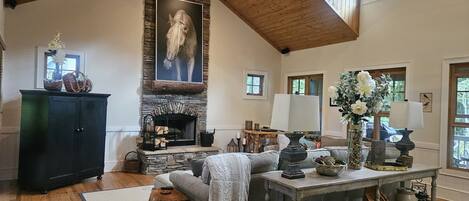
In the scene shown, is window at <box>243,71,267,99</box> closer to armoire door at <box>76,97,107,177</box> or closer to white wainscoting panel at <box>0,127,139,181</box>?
white wainscoting panel at <box>0,127,139,181</box>

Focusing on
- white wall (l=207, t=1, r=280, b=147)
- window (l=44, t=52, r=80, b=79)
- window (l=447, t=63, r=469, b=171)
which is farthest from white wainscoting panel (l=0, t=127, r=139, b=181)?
window (l=447, t=63, r=469, b=171)

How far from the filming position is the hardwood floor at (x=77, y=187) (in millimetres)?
4551

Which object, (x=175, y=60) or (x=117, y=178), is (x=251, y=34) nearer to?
(x=175, y=60)

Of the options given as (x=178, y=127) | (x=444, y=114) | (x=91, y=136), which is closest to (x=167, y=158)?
(x=178, y=127)

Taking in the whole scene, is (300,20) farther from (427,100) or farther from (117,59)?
(117,59)

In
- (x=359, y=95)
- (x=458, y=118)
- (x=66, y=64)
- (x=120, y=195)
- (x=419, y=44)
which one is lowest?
(x=120, y=195)

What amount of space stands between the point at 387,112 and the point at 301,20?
247 centimetres

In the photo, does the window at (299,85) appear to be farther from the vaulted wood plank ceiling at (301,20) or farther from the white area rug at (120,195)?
the white area rug at (120,195)

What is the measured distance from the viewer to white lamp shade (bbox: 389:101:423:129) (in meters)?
3.58

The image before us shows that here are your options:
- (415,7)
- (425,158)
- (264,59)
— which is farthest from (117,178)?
(415,7)

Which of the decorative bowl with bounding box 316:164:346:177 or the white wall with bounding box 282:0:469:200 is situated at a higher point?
the white wall with bounding box 282:0:469:200

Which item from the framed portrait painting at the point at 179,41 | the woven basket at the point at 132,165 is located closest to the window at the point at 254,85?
the framed portrait painting at the point at 179,41

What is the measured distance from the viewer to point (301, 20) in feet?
22.5

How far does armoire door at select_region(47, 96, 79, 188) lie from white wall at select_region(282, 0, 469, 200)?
5154 mm
